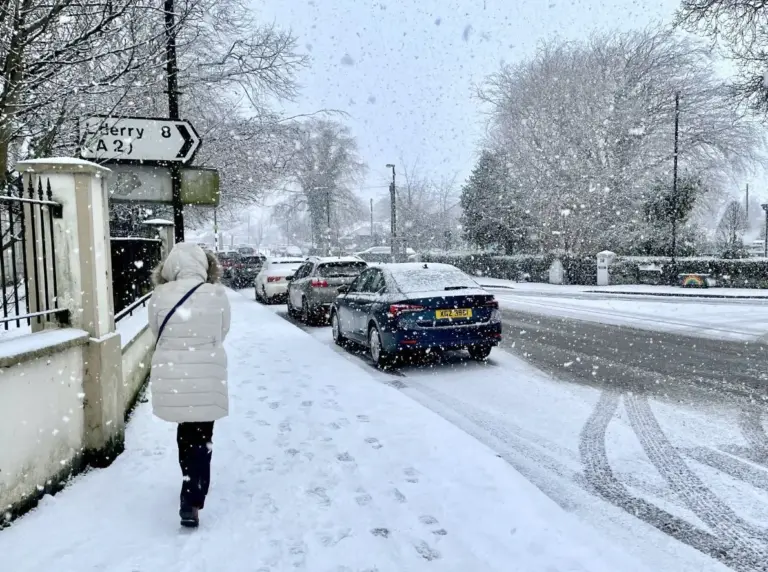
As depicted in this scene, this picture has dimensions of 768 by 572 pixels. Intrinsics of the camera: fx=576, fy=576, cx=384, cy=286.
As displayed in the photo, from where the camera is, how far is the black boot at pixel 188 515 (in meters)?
3.43

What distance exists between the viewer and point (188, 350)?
3.42 meters

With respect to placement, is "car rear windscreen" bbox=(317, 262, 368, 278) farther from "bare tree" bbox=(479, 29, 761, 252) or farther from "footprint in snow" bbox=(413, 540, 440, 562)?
"bare tree" bbox=(479, 29, 761, 252)

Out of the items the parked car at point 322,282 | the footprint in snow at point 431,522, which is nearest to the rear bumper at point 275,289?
the parked car at point 322,282

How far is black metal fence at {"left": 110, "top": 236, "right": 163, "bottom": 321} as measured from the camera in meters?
6.36

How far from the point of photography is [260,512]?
3.68 meters

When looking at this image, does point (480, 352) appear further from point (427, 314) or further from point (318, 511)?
point (318, 511)

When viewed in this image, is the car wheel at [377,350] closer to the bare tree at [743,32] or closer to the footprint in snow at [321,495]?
the footprint in snow at [321,495]

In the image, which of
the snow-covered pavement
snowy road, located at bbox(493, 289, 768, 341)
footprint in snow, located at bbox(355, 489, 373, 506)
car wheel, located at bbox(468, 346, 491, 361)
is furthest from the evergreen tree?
footprint in snow, located at bbox(355, 489, 373, 506)

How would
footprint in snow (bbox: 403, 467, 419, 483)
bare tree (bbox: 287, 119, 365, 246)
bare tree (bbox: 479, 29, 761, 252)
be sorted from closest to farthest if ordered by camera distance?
footprint in snow (bbox: 403, 467, 419, 483), bare tree (bbox: 479, 29, 761, 252), bare tree (bbox: 287, 119, 365, 246)

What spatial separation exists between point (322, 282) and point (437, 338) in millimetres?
Result: 5926

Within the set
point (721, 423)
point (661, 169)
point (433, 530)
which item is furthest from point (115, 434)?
point (661, 169)

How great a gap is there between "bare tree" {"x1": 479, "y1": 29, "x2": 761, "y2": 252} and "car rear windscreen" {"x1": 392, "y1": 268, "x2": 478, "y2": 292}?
23861 mm

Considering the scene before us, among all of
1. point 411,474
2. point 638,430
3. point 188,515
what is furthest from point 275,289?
point 188,515

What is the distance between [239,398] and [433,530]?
11.8 ft
